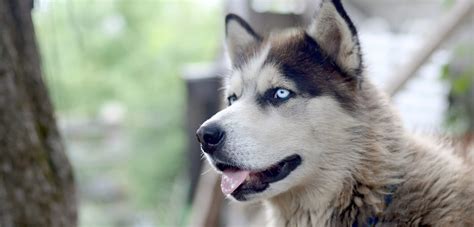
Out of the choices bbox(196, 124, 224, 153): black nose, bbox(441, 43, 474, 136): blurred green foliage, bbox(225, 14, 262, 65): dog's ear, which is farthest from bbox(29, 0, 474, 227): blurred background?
bbox(196, 124, 224, 153): black nose

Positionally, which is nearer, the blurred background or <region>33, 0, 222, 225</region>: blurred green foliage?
the blurred background

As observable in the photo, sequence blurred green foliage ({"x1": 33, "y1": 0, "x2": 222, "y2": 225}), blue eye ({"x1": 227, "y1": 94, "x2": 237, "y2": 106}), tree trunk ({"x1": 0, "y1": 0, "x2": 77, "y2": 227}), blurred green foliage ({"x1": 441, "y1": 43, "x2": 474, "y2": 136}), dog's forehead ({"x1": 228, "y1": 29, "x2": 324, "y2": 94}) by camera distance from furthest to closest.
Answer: blurred green foliage ({"x1": 33, "y1": 0, "x2": 222, "y2": 225}) < blurred green foliage ({"x1": 441, "y1": 43, "x2": 474, "y2": 136}) < blue eye ({"x1": 227, "y1": 94, "x2": 237, "y2": 106}) < tree trunk ({"x1": 0, "y1": 0, "x2": 77, "y2": 227}) < dog's forehead ({"x1": 228, "y1": 29, "x2": 324, "y2": 94})

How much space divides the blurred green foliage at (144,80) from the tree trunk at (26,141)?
40.0 feet

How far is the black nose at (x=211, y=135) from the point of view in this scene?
132 inches

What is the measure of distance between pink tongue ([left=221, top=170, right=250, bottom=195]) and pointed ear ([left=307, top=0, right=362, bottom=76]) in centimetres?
76

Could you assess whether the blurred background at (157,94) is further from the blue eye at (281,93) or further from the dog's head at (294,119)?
the blue eye at (281,93)

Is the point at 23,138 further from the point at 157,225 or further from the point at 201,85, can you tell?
the point at 157,225

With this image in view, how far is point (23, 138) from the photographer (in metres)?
3.81

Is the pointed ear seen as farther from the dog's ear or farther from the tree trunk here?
the tree trunk

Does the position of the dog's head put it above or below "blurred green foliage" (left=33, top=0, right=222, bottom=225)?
above

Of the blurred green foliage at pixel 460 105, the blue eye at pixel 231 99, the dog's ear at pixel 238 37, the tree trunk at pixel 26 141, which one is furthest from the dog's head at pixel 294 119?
the blurred green foliage at pixel 460 105

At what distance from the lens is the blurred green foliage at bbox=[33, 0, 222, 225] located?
704 inches

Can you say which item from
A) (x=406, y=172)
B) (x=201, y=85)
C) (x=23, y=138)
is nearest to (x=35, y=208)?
Result: (x=23, y=138)

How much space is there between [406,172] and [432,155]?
23 centimetres
